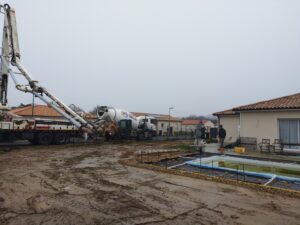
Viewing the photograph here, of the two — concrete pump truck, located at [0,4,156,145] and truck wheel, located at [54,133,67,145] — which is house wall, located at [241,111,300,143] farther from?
truck wheel, located at [54,133,67,145]

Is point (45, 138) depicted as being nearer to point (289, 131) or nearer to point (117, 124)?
point (117, 124)

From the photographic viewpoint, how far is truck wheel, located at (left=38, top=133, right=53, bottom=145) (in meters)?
20.9

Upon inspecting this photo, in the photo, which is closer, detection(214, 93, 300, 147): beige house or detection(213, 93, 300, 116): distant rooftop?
detection(214, 93, 300, 147): beige house

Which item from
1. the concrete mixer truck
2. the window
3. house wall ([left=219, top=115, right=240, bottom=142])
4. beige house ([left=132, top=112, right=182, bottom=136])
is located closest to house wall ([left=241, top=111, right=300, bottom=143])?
the window

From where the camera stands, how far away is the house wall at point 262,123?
14.8 meters

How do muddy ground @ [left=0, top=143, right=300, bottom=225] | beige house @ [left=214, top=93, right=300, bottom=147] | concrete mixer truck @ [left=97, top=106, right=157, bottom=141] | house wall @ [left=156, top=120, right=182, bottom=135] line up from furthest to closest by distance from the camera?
1. house wall @ [left=156, top=120, right=182, bottom=135]
2. concrete mixer truck @ [left=97, top=106, right=157, bottom=141]
3. beige house @ [left=214, top=93, right=300, bottom=147]
4. muddy ground @ [left=0, top=143, right=300, bottom=225]

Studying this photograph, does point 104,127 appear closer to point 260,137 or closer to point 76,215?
point 260,137

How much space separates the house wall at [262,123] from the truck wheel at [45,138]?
16.2 m

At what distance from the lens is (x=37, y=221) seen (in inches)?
185

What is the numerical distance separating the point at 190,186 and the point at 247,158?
6541 mm

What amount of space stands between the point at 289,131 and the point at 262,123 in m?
1.67

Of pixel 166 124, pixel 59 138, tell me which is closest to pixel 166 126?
pixel 166 124

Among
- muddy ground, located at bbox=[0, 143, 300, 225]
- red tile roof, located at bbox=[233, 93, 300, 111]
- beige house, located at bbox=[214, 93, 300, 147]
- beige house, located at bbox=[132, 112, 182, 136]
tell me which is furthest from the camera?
beige house, located at bbox=[132, 112, 182, 136]

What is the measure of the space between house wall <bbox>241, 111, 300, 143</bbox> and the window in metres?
0.24
